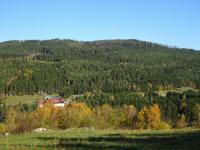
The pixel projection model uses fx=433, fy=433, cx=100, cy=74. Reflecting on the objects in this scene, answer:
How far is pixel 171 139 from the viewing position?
25.8 metres

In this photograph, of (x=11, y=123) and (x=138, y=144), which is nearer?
(x=138, y=144)

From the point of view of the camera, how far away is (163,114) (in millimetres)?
170875

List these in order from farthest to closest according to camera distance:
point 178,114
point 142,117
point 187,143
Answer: point 178,114 < point 142,117 < point 187,143

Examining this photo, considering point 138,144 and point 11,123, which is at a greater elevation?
point 138,144

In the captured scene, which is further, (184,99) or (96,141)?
(184,99)

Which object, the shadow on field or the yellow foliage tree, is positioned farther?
the yellow foliage tree

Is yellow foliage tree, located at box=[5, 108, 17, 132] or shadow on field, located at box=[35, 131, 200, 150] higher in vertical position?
shadow on field, located at box=[35, 131, 200, 150]

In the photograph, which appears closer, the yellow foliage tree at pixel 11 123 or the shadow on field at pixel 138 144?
the shadow on field at pixel 138 144

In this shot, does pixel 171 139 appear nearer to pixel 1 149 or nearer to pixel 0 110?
pixel 1 149

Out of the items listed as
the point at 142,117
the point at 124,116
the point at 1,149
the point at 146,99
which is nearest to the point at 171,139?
the point at 1,149

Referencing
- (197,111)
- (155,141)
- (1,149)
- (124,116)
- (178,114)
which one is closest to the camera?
(1,149)

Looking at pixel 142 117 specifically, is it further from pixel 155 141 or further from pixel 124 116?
pixel 155 141

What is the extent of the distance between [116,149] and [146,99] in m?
176

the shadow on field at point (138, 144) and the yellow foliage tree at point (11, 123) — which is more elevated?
the shadow on field at point (138, 144)
